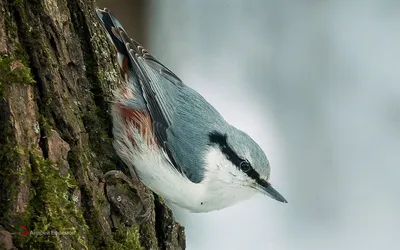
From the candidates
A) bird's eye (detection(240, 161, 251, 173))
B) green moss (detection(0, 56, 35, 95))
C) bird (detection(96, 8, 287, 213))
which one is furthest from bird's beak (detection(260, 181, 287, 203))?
green moss (detection(0, 56, 35, 95))

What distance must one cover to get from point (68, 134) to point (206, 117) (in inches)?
24.1

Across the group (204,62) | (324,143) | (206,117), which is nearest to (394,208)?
(324,143)

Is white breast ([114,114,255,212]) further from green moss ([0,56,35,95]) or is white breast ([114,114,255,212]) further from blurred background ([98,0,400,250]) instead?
blurred background ([98,0,400,250])

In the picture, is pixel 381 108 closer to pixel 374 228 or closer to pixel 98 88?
pixel 374 228

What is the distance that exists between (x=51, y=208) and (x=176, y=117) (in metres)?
0.75

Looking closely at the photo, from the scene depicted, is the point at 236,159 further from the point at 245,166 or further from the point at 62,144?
the point at 62,144

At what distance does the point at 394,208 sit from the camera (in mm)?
4539

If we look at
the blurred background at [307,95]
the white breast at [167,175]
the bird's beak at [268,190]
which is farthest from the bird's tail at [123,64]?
the blurred background at [307,95]

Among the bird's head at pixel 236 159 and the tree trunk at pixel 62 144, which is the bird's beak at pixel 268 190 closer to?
the bird's head at pixel 236 159

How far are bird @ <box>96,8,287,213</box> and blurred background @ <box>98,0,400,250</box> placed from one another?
72.3 inches

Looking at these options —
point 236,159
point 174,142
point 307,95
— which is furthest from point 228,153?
point 307,95

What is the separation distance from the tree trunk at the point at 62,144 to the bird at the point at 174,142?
0.16 ft

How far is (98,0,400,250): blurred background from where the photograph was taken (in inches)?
176

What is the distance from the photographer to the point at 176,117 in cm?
239
